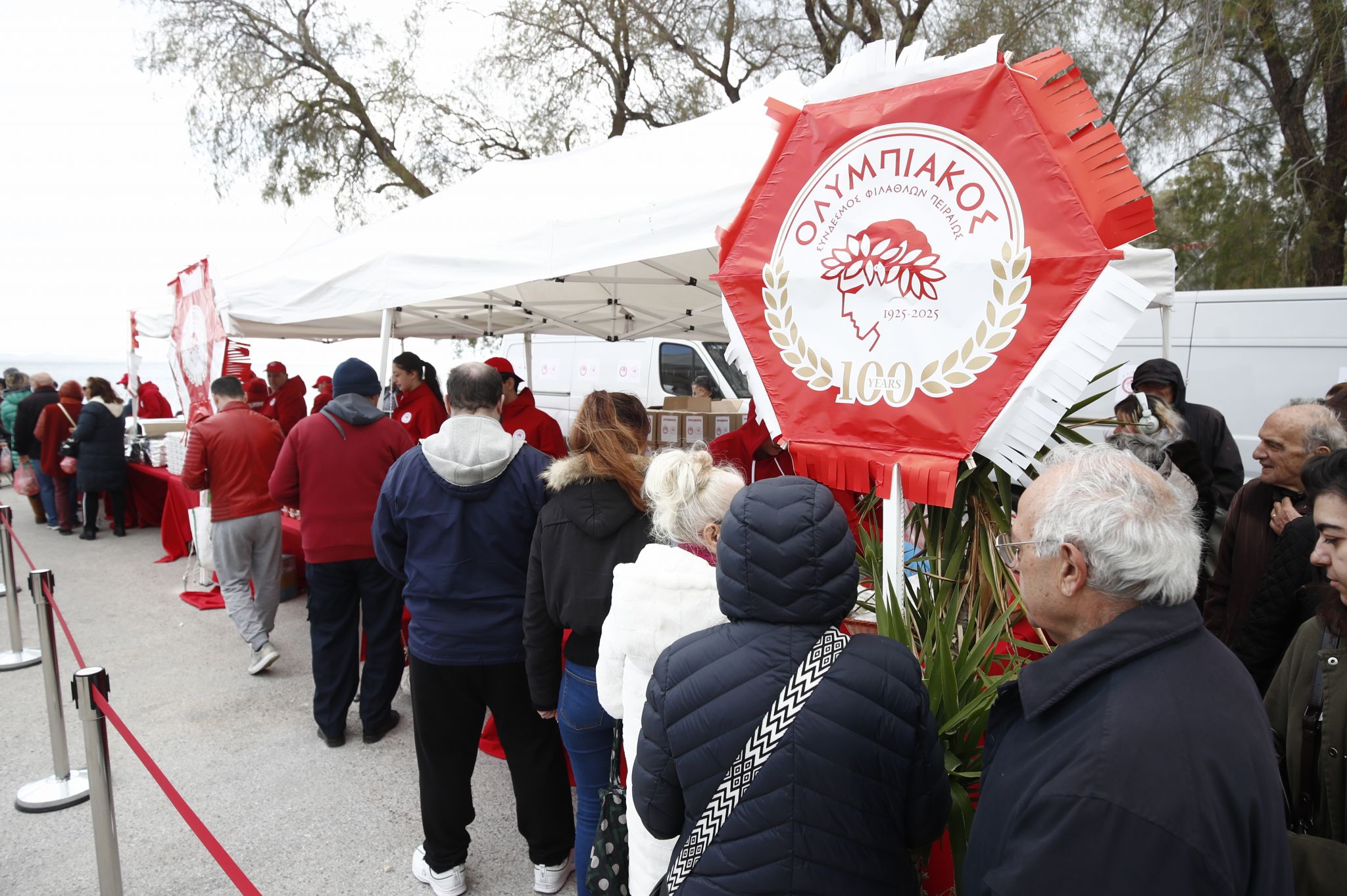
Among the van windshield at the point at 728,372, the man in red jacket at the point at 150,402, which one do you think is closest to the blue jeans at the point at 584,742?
the van windshield at the point at 728,372

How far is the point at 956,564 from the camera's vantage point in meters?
2.30

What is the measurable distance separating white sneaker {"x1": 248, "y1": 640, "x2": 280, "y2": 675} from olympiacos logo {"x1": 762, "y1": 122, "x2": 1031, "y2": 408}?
4317 mm

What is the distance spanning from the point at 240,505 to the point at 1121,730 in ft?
17.4

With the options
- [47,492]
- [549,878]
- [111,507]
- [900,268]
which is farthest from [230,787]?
[47,492]

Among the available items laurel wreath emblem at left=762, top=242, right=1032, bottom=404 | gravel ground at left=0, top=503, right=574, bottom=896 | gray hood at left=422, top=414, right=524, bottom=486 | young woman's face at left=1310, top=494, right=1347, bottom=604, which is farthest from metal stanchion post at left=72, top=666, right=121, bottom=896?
young woman's face at left=1310, top=494, right=1347, bottom=604

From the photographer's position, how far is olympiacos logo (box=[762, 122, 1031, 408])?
1.96 meters

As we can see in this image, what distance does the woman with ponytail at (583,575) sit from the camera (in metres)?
2.58

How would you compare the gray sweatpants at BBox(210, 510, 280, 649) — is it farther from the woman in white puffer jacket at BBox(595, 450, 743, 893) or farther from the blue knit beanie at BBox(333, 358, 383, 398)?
the woman in white puffer jacket at BBox(595, 450, 743, 893)

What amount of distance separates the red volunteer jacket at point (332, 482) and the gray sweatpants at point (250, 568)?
4.15 feet

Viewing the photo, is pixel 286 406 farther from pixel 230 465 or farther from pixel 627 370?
pixel 230 465

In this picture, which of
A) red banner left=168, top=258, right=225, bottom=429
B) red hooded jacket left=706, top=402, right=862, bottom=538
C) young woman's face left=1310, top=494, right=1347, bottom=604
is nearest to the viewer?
young woman's face left=1310, top=494, right=1347, bottom=604

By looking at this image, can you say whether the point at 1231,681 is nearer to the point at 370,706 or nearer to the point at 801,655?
the point at 801,655

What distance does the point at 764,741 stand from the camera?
1.43 m

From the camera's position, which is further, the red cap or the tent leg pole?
the red cap
